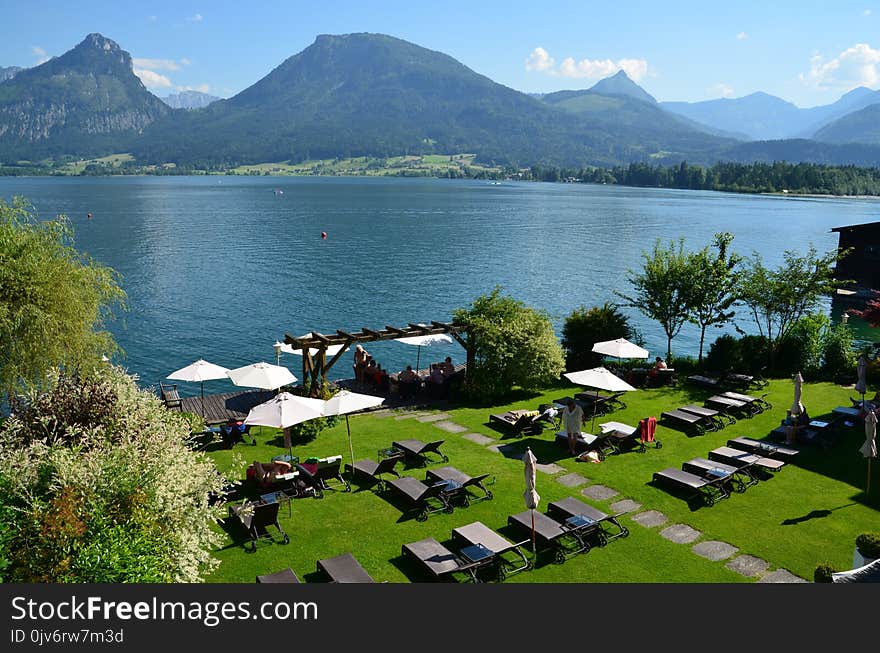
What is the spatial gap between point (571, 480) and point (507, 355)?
819 cm

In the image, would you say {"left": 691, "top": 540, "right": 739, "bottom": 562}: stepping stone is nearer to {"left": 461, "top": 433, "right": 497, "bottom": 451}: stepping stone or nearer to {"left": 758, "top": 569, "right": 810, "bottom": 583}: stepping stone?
{"left": 758, "top": 569, "right": 810, "bottom": 583}: stepping stone

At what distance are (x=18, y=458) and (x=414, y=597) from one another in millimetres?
7427

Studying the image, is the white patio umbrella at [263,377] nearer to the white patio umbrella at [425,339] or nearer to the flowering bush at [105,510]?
the white patio umbrella at [425,339]

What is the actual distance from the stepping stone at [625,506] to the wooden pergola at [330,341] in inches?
395

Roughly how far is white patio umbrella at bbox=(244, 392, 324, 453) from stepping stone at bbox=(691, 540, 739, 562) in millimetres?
9053

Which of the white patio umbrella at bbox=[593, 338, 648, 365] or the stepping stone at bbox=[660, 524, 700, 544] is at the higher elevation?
the white patio umbrella at bbox=[593, 338, 648, 365]

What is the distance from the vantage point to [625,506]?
1430cm

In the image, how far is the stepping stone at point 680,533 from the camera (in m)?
12.7

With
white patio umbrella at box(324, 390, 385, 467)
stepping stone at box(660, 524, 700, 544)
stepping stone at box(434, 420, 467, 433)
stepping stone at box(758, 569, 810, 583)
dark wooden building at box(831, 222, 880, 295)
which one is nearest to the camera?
stepping stone at box(758, 569, 810, 583)

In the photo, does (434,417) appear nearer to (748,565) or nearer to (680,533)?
(680,533)

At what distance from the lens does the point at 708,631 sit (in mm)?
6102

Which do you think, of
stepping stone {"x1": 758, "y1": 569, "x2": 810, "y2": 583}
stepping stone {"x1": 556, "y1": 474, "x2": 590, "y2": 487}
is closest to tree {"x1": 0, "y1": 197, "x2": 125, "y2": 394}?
stepping stone {"x1": 556, "y1": 474, "x2": 590, "y2": 487}

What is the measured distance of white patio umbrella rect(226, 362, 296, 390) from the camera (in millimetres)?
20438

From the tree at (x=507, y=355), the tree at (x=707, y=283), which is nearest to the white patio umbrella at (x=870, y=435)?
the tree at (x=507, y=355)
